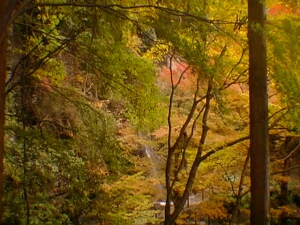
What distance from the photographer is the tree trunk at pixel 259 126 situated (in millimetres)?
4836

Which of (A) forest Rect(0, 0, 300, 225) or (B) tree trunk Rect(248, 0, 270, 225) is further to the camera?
(B) tree trunk Rect(248, 0, 270, 225)

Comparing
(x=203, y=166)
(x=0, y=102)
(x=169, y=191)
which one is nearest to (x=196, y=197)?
(x=203, y=166)

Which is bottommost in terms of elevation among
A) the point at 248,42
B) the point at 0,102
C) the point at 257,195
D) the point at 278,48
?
the point at 257,195

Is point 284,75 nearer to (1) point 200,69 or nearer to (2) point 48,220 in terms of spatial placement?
(1) point 200,69

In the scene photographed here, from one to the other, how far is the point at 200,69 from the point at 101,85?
1.85 meters

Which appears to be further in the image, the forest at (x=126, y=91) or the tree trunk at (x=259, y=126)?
the tree trunk at (x=259, y=126)

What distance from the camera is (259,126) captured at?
4891mm

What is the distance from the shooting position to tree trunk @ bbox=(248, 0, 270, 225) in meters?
4.84

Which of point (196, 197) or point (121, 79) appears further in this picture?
point (196, 197)

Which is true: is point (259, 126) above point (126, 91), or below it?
below

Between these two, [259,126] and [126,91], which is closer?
[259,126]

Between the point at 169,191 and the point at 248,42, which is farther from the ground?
the point at 248,42

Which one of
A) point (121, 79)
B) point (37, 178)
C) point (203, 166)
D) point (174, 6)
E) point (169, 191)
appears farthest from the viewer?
point (203, 166)

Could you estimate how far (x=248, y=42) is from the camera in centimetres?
505
